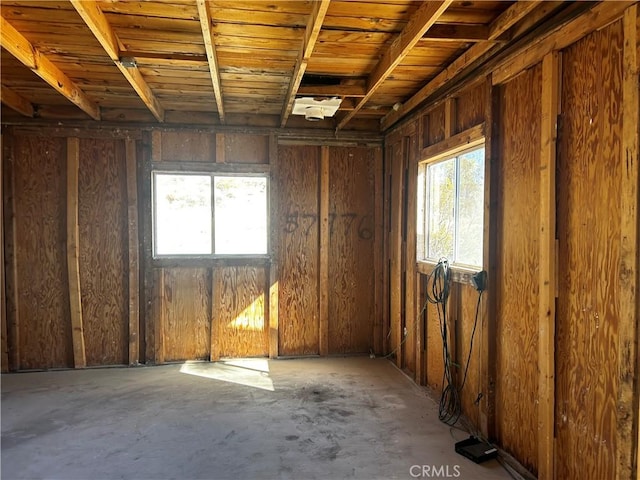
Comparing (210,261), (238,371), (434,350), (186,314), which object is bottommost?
(238,371)

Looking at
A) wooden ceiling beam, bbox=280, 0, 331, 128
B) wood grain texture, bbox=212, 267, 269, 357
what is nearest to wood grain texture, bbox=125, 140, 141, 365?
wood grain texture, bbox=212, 267, 269, 357

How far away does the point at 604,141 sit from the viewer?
5.89ft

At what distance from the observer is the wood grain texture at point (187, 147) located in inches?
167

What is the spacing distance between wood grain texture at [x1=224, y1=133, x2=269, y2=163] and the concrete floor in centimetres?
228

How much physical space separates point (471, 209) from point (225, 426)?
2.44 metres

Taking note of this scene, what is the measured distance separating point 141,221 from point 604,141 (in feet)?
13.3

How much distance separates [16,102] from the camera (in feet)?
12.1

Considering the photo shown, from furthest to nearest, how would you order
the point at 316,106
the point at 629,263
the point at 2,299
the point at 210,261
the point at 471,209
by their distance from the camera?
1. the point at 210,261
2. the point at 2,299
3. the point at 316,106
4. the point at 471,209
5. the point at 629,263

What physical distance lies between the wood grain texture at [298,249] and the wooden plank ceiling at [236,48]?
2.41ft

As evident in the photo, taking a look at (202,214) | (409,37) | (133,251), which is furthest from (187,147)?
(409,37)

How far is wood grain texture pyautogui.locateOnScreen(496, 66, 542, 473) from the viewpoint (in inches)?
88.7

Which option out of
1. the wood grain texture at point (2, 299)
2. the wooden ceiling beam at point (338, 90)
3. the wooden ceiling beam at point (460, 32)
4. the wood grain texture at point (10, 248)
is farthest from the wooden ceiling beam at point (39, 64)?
the wooden ceiling beam at point (460, 32)

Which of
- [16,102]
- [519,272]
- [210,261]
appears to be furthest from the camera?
[210,261]

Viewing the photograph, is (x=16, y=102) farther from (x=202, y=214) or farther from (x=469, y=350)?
(x=469, y=350)
